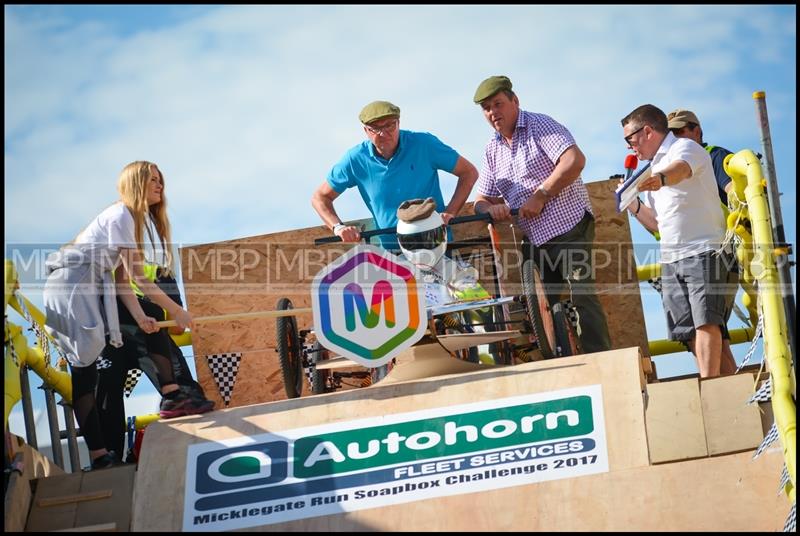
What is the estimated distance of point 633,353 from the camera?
6.63m

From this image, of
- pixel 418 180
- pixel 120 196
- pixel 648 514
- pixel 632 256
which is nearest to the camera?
pixel 648 514

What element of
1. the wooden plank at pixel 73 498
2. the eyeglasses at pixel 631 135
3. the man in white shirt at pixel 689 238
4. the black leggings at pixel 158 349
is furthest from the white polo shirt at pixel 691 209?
the wooden plank at pixel 73 498

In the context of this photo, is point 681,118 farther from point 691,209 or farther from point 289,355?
point 289,355

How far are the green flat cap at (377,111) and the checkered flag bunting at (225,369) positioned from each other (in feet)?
7.32

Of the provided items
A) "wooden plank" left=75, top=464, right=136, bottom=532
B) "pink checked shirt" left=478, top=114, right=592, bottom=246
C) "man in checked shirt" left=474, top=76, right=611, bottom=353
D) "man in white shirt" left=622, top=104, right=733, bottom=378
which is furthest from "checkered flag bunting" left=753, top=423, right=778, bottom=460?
"wooden plank" left=75, top=464, right=136, bottom=532

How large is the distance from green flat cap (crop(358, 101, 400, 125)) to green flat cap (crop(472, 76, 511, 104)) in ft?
1.90

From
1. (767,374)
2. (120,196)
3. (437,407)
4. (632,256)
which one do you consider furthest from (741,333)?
(120,196)

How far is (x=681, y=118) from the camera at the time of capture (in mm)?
8312

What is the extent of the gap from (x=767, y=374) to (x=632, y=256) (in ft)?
10.0

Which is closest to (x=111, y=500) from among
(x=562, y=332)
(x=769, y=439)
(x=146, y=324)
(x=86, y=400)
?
(x=86, y=400)

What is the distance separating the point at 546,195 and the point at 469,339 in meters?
1.23

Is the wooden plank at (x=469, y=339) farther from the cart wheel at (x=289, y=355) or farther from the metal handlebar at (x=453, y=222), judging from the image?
the cart wheel at (x=289, y=355)

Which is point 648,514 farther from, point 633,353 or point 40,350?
point 40,350

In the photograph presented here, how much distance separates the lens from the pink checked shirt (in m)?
8.27
